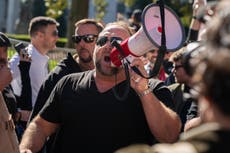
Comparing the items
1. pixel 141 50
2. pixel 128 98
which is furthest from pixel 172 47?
pixel 128 98

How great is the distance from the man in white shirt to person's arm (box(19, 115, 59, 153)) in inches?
96.7

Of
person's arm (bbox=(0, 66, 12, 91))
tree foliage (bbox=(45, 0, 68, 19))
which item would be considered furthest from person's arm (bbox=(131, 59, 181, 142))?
tree foliage (bbox=(45, 0, 68, 19))

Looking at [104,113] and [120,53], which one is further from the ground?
[120,53]

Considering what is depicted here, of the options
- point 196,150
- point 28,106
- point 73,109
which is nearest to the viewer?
point 196,150

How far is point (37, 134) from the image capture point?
15.4 feet

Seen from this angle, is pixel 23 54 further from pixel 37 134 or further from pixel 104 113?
pixel 104 113

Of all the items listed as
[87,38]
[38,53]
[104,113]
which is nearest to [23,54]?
[38,53]

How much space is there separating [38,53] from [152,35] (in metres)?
3.67

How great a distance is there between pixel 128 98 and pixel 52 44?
151 inches

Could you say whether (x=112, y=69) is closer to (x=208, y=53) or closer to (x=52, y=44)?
(x=208, y=53)

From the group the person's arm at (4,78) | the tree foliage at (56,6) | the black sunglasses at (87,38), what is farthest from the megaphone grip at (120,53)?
the tree foliage at (56,6)

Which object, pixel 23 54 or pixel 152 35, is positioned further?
pixel 23 54

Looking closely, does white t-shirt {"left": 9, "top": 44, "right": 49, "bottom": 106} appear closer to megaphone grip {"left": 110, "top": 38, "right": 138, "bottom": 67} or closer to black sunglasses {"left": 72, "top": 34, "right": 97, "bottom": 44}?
black sunglasses {"left": 72, "top": 34, "right": 97, "bottom": 44}

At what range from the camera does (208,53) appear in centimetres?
209
